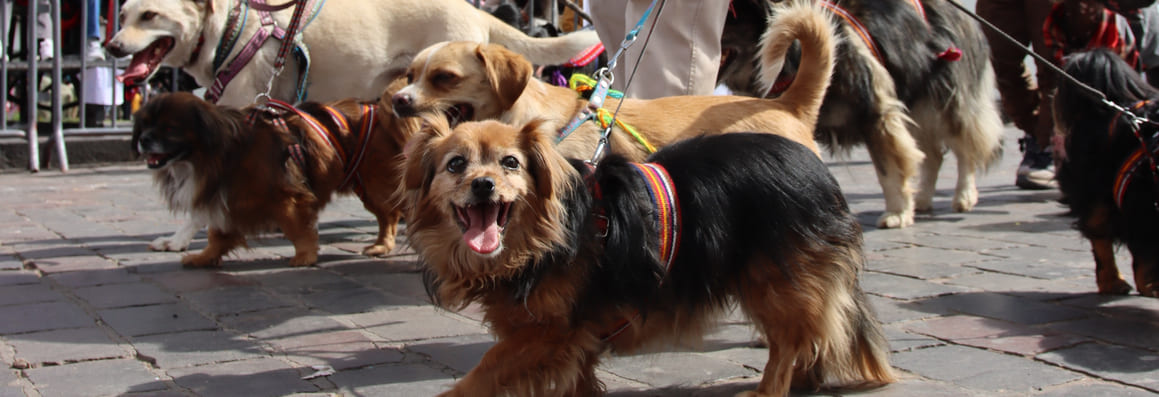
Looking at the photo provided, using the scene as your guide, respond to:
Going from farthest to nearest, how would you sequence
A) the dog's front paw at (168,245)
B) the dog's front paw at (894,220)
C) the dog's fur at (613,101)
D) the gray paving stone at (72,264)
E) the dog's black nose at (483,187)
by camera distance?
the dog's front paw at (894,220) < the dog's front paw at (168,245) < the gray paving stone at (72,264) < the dog's fur at (613,101) < the dog's black nose at (483,187)

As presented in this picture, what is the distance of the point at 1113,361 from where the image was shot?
346 cm

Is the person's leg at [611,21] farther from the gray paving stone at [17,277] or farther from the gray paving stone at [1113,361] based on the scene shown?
the gray paving stone at [17,277]

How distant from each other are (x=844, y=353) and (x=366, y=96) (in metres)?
4.07

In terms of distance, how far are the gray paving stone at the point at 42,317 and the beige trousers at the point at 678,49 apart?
2493 millimetres

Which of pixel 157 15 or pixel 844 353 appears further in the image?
pixel 157 15

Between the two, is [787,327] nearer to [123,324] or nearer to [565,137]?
[565,137]

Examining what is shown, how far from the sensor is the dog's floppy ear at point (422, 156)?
2859mm

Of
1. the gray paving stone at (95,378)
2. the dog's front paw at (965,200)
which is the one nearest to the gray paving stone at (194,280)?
the gray paving stone at (95,378)

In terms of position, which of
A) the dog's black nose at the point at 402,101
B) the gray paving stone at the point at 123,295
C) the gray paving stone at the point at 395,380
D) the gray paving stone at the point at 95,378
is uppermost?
the dog's black nose at the point at 402,101

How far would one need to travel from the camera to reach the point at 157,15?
600 cm

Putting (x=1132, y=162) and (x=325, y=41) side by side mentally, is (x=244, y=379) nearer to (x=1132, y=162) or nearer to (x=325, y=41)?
(x=325, y=41)

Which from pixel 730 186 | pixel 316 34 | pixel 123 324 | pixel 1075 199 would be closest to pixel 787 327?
pixel 730 186

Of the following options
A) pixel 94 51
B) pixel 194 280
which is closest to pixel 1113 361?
pixel 194 280

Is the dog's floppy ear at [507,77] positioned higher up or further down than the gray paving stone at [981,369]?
higher up
